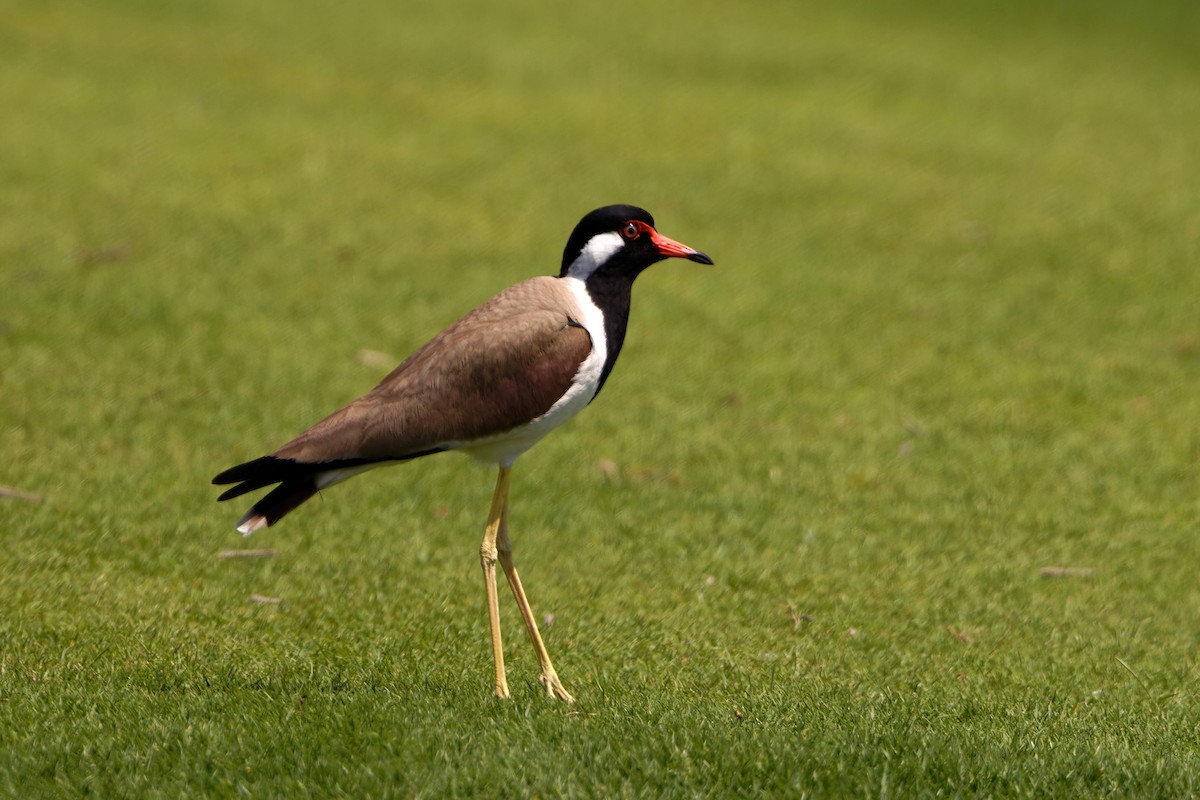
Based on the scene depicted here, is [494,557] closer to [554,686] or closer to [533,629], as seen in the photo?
[533,629]

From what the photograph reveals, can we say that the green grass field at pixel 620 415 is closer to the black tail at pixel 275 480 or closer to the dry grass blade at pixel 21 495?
the dry grass blade at pixel 21 495

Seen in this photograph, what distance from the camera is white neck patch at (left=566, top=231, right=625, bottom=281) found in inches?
220

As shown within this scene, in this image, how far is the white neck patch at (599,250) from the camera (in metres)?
5.59

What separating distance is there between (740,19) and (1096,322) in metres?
9.70

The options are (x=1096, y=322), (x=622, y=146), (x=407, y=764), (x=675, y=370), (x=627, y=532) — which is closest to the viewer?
(x=407, y=764)

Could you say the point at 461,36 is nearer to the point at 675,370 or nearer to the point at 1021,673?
the point at 675,370

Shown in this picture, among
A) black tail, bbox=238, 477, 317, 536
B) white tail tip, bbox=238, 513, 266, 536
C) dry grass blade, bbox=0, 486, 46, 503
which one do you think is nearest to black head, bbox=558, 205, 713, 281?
black tail, bbox=238, 477, 317, 536

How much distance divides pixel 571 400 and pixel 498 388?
27cm

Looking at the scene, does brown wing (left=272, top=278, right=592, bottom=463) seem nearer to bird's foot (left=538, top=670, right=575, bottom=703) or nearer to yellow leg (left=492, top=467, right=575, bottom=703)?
yellow leg (left=492, top=467, right=575, bottom=703)

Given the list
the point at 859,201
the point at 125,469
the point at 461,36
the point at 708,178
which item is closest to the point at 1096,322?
the point at 859,201

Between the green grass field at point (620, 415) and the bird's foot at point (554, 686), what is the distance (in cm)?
12

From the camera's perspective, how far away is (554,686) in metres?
5.51

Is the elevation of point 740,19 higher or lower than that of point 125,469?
higher

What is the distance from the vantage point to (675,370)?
1005cm
